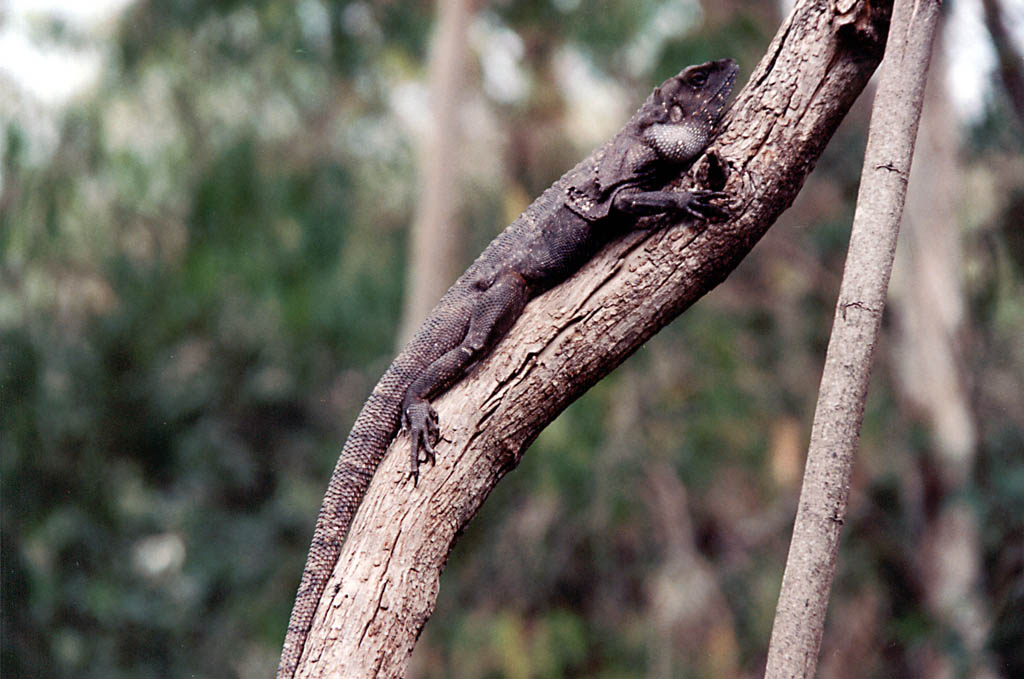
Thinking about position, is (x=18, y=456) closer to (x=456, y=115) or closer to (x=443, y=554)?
(x=456, y=115)

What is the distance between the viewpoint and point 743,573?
9820 mm

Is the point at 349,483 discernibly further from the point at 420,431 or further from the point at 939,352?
the point at 939,352

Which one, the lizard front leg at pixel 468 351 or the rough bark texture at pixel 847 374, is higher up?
the lizard front leg at pixel 468 351

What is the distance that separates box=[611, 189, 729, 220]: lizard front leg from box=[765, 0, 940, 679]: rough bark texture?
0.51 m

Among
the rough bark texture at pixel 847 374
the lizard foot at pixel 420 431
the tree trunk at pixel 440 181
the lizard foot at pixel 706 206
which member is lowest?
the rough bark texture at pixel 847 374

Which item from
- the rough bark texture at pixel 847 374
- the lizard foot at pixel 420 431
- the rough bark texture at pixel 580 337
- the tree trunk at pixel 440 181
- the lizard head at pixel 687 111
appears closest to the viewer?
the rough bark texture at pixel 847 374

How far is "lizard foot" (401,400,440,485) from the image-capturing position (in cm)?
275

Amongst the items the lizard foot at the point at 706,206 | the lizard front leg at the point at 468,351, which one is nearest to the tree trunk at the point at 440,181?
the lizard front leg at the point at 468,351

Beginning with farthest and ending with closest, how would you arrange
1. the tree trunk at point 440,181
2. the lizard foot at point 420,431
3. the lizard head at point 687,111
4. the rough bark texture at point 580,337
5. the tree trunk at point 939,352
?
the tree trunk at point 440,181, the tree trunk at point 939,352, the lizard head at point 687,111, the lizard foot at point 420,431, the rough bark texture at point 580,337

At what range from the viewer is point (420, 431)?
285 cm

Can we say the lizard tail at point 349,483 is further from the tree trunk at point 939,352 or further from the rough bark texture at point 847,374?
the tree trunk at point 939,352

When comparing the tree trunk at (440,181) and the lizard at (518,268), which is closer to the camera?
the lizard at (518,268)

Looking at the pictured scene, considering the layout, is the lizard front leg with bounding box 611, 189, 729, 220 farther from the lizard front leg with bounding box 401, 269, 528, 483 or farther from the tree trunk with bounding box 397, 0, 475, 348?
the tree trunk with bounding box 397, 0, 475, 348

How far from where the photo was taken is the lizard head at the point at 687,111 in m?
3.13
